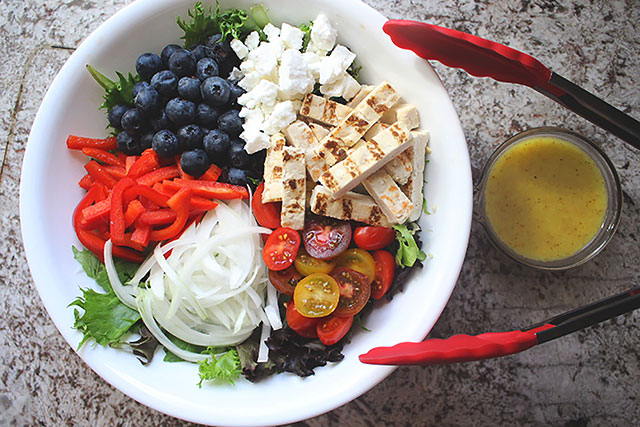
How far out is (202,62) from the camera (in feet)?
5.09

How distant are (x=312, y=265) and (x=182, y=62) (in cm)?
73

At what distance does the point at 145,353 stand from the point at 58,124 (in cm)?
75

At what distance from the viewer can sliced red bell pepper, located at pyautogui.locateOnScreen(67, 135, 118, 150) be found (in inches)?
62.4

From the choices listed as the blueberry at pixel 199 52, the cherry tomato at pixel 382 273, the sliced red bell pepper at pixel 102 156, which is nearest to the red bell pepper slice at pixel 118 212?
the sliced red bell pepper at pixel 102 156

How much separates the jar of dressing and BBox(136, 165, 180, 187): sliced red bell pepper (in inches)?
40.1

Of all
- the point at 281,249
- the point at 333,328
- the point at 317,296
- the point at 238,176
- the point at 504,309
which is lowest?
the point at 504,309

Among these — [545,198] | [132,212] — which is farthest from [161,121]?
[545,198]

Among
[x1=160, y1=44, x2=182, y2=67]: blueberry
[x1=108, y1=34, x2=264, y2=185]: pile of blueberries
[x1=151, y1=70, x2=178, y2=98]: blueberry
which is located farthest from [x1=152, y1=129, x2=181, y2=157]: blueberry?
[x1=160, y1=44, x2=182, y2=67]: blueberry

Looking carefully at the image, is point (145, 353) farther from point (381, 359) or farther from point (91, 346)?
point (381, 359)

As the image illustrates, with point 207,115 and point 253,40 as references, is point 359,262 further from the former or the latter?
point 253,40

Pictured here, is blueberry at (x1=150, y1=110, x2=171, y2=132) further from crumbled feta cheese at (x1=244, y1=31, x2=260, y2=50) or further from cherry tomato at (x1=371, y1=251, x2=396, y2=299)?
cherry tomato at (x1=371, y1=251, x2=396, y2=299)

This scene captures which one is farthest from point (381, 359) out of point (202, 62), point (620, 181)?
point (620, 181)

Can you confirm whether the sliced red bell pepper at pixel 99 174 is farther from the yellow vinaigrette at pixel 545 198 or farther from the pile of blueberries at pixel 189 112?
the yellow vinaigrette at pixel 545 198

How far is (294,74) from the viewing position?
1.50 meters
